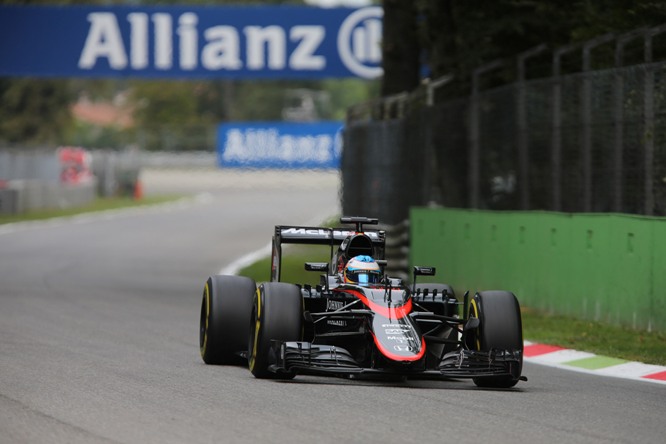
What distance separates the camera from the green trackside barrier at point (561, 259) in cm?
1562

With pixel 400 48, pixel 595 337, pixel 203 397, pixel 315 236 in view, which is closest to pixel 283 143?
pixel 400 48

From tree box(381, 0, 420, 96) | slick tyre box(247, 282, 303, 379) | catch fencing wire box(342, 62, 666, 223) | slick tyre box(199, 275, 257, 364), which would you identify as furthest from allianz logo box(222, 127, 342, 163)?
slick tyre box(247, 282, 303, 379)

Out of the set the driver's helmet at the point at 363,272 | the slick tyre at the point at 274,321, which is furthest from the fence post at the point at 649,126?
the slick tyre at the point at 274,321

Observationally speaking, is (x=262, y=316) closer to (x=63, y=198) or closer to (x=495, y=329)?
(x=495, y=329)

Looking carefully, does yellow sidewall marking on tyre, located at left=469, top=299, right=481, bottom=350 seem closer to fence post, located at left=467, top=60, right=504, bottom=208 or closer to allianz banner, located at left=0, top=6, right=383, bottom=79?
fence post, located at left=467, top=60, right=504, bottom=208

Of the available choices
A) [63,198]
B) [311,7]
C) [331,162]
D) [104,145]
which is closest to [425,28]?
[311,7]

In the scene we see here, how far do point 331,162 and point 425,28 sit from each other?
44.6m

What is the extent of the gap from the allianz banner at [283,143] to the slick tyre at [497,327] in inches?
2250

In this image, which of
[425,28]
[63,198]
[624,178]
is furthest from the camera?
[63,198]

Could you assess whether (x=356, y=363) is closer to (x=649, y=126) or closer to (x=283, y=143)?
(x=649, y=126)

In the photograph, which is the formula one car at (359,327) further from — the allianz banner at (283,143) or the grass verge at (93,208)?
the allianz banner at (283,143)

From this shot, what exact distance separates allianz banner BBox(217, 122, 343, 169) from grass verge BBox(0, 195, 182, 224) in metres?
5.03

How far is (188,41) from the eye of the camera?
33.2 metres

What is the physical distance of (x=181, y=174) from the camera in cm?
7531
